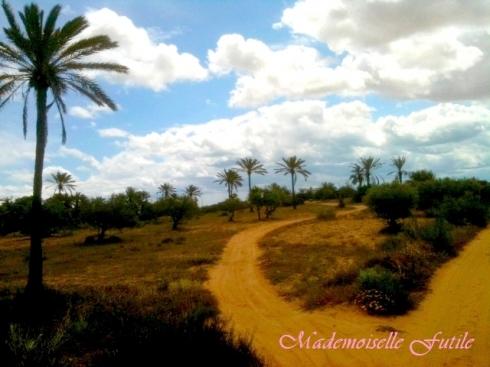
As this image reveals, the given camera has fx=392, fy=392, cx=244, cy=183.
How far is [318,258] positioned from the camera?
65.7ft

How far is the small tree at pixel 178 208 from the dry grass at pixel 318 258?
16.2 metres

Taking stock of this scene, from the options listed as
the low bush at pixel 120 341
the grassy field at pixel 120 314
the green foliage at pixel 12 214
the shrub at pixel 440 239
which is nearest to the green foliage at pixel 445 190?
the shrub at pixel 440 239

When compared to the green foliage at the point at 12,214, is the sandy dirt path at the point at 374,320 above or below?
below

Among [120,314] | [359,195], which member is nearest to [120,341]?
[120,314]

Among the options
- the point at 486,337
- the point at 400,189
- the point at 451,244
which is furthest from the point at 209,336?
the point at 400,189

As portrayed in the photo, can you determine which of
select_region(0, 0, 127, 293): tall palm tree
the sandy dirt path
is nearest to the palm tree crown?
select_region(0, 0, 127, 293): tall palm tree

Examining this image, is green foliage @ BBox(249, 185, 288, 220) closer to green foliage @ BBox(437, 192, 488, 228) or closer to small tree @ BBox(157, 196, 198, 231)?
small tree @ BBox(157, 196, 198, 231)

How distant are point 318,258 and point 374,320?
966cm

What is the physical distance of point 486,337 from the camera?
8.62 meters

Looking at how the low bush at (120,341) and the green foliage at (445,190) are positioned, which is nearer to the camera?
the low bush at (120,341)

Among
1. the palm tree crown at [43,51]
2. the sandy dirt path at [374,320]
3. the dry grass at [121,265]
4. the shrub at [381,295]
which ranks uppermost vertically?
the palm tree crown at [43,51]

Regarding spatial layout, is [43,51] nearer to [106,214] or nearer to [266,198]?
[106,214]

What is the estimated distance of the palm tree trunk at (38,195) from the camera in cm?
1377

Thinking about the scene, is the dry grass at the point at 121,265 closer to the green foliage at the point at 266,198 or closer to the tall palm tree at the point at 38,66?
the tall palm tree at the point at 38,66
